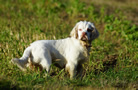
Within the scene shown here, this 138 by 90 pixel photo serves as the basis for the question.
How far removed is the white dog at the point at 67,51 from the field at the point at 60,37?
24 cm

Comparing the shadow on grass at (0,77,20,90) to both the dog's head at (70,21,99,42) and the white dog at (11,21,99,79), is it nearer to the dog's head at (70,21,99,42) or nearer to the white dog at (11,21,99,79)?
the white dog at (11,21,99,79)

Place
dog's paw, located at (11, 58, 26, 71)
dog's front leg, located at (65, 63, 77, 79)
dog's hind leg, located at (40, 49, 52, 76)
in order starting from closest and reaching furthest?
dog's paw, located at (11, 58, 26, 71)
dog's hind leg, located at (40, 49, 52, 76)
dog's front leg, located at (65, 63, 77, 79)

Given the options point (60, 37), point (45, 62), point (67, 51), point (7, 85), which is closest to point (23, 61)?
point (45, 62)

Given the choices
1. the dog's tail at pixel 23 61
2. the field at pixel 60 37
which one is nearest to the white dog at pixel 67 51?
the dog's tail at pixel 23 61

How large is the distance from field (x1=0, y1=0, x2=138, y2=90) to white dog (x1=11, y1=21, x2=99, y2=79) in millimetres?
235

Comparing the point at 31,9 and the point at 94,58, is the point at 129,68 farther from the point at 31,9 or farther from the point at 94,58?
the point at 31,9

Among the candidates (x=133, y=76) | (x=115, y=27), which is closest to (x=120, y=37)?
(x=115, y=27)

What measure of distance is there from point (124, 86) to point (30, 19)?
579cm

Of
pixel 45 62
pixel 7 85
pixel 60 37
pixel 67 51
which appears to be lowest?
pixel 7 85

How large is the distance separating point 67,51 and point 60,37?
2.07 meters

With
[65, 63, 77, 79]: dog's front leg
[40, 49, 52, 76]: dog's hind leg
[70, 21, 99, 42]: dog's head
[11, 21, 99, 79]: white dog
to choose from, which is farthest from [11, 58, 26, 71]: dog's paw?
[70, 21, 99, 42]: dog's head

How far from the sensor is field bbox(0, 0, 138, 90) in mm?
4152

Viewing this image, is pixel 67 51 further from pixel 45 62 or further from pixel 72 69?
pixel 45 62

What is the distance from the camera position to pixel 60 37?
22.7 ft
